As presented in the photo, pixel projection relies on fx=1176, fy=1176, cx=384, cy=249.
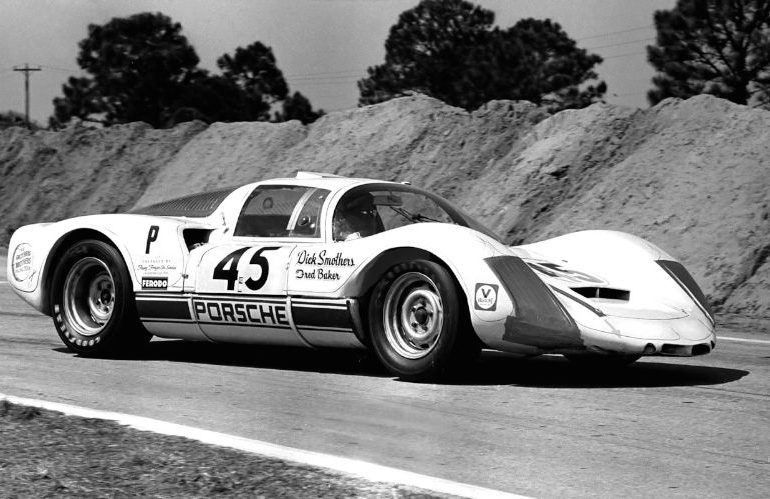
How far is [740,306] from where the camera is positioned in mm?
12664

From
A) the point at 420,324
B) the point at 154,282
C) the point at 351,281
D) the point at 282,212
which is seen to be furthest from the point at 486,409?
the point at 154,282

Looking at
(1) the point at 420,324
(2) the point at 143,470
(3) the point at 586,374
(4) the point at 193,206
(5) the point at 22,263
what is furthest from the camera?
(5) the point at 22,263

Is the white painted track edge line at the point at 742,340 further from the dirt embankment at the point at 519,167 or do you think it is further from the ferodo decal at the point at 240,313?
the ferodo decal at the point at 240,313

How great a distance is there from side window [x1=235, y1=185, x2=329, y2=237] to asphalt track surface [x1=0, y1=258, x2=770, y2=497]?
0.90 m

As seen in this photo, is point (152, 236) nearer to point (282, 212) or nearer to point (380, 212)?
point (282, 212)

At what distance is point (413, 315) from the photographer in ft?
22.8

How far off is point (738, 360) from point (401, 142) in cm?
1468

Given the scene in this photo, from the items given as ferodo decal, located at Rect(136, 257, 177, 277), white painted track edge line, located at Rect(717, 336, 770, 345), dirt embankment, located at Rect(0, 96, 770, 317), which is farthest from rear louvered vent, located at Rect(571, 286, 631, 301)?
dirt embankment, located at Rect(0, 96, 770, 317)

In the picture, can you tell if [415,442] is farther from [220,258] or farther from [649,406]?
[220,258]

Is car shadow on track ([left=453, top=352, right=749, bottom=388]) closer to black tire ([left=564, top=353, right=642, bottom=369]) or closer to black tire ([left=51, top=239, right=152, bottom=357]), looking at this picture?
black tire ([left=564, top=353, right=642, bottom=369])

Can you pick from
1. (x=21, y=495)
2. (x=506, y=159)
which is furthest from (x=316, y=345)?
(x=506, y=159)

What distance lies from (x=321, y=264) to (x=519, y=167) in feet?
39.8

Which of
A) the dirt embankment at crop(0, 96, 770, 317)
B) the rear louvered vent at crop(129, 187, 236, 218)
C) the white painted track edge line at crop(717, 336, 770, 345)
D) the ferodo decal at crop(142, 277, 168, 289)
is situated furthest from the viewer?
the dirt embankment at crop(0, 96, 770, 317)

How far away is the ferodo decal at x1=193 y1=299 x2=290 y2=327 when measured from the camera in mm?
7410
